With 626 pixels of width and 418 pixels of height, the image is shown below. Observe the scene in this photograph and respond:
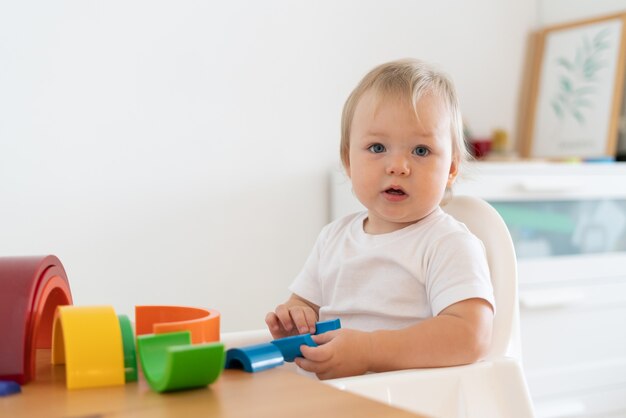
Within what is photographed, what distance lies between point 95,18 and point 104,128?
0.26 m

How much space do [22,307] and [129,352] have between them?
0.10 meters

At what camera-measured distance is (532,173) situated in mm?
2195

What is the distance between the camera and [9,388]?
0.57 meters

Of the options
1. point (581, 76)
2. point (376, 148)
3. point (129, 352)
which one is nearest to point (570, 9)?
point (581, 76)

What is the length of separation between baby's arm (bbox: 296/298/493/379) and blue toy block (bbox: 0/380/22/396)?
1.09 ft

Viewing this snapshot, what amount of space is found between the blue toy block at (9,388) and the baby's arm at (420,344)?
13.1 inches

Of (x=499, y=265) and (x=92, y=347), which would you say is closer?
(x=92, y=347)

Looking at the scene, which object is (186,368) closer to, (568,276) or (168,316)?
(168,316)

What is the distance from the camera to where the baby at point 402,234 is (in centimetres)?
95

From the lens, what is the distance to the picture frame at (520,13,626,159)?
8.25 feet

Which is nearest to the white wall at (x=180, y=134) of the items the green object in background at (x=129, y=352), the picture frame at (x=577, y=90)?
the picture frame at (x=577, y=90)

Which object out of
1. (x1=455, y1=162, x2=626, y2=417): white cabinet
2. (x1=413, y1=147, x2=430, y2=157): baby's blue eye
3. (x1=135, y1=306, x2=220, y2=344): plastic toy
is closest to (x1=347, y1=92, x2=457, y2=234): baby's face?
(x1=413, y1=147, x2=430, y2=157): baby's blue eye

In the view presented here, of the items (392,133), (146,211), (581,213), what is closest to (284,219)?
(146,211)

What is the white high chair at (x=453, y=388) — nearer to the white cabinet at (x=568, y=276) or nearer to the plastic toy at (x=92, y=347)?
the plastic toy at (x=92, y=347)
